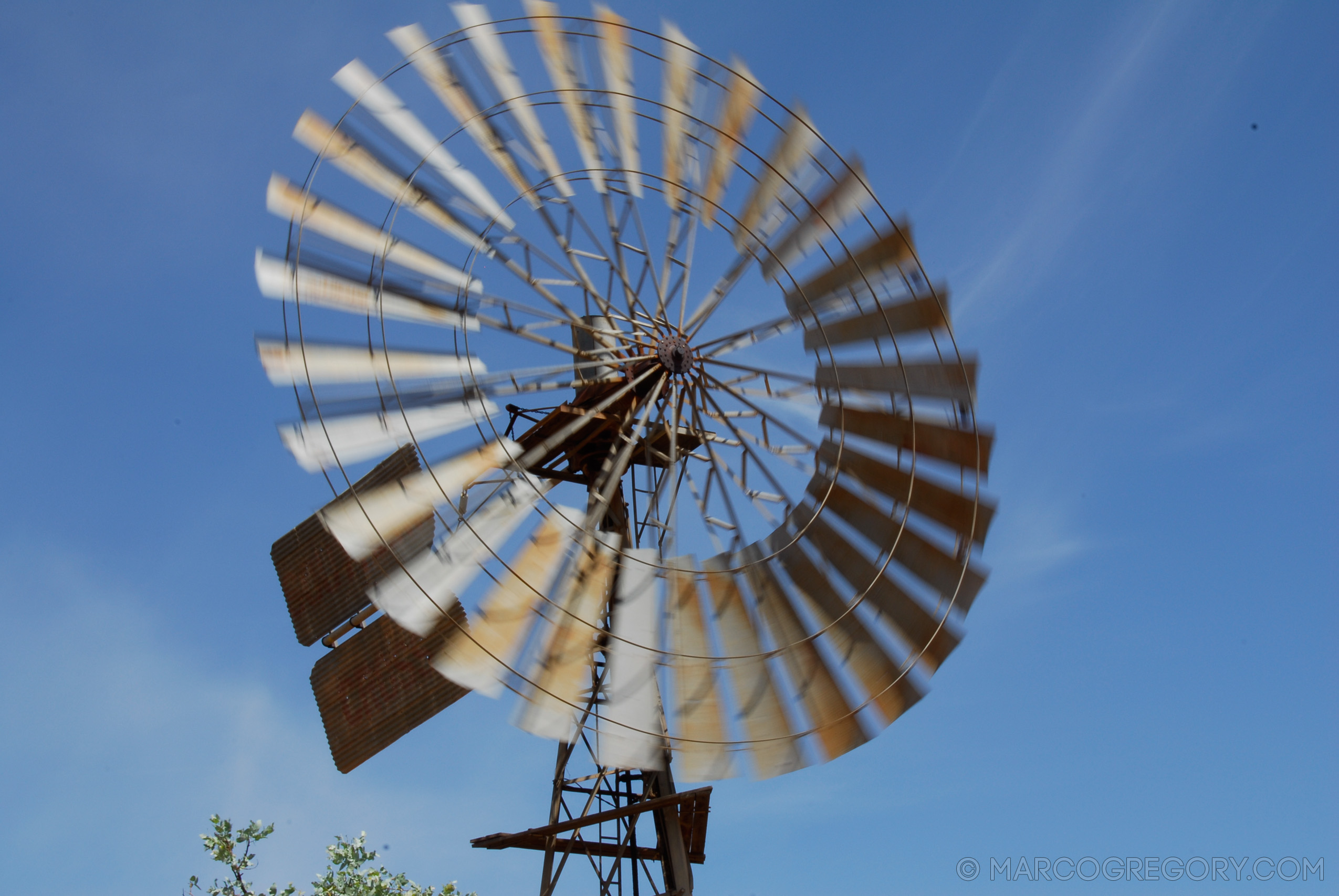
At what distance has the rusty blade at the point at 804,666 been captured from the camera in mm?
8828

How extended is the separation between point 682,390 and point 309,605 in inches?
158

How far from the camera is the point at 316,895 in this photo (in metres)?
14.9

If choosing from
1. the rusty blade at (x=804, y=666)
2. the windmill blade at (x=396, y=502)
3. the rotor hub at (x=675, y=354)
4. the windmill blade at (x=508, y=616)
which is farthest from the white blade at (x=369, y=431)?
the rusty blade at (x=804, y=666)

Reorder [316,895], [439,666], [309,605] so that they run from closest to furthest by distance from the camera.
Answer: [439,666] → [309,605] → [316,895]

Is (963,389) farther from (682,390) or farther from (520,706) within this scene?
(520,706)

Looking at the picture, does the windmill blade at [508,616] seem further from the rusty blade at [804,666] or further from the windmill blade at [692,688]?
the rusty blade at [804,666]

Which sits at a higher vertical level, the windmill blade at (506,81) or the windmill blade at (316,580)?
the windmill blade at (506,81)

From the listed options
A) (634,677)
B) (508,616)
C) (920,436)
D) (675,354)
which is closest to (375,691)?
(508,616)

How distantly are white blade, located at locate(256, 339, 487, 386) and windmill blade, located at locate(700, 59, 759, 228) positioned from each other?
3.00 metres

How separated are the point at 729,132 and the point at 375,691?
6.11 m

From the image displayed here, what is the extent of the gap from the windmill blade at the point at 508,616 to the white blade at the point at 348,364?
1.54 meters

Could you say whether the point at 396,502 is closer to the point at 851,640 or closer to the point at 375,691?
the point at 375,691

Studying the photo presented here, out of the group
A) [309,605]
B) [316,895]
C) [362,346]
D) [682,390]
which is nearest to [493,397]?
[362,346]

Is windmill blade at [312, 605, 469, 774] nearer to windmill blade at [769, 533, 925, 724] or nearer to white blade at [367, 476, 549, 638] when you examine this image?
white blade at [367, 476, 549, 638]
